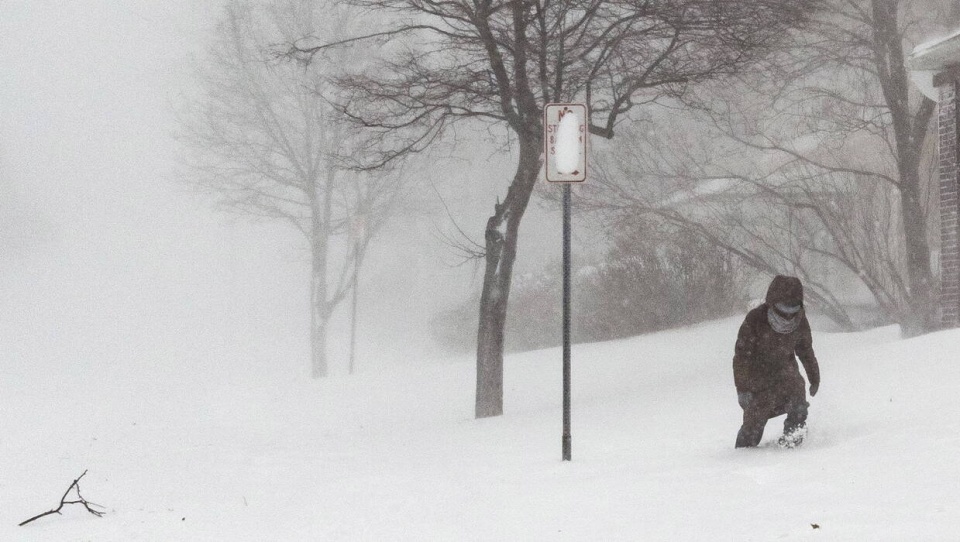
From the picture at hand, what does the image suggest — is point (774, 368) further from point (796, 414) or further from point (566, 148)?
point (566, 148)

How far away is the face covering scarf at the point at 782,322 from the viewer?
6906 mm

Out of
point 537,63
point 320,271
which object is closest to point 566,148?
point 537,63

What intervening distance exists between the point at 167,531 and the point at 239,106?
19.8 meters

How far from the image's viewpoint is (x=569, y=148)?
23.6ft

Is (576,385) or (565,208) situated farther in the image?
(576,385)

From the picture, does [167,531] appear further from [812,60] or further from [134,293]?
[134,293]

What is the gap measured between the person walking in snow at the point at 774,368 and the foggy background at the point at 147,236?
31.4 feet

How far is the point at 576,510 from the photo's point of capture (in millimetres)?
5500

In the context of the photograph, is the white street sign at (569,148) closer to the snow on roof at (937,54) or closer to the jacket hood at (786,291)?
the jacket hood at (786,291)

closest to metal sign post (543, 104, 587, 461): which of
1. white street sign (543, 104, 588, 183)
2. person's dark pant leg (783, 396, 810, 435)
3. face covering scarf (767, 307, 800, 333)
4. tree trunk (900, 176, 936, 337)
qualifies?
white street sign (543, 104, 588, 183)

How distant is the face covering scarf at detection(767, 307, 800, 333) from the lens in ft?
22.7

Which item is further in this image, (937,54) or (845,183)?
(845,183)

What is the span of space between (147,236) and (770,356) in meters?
63.6

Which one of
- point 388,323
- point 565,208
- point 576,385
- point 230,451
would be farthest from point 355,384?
point 388,323
